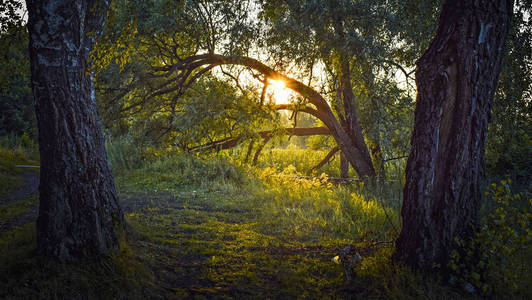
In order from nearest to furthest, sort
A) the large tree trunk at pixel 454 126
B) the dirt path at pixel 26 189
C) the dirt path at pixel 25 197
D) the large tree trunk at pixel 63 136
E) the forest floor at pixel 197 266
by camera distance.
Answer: the forest floor at pixel 197 266, the large tree trunk at pixel 63 136, the large tree trunk at pixel 454 126, the dirt path at pixel 25 197, the dirt path at pixel 26 189

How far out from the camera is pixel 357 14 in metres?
7.51

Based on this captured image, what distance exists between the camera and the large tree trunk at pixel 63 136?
2828 mm

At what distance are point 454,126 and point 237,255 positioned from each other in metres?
2.99

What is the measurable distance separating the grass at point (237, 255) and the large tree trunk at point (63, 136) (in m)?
0.23

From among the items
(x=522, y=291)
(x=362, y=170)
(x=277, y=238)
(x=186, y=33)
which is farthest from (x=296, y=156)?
(x=522, y=291)

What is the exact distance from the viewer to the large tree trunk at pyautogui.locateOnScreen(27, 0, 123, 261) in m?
2.83

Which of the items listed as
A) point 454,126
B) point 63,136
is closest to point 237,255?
point 63,136

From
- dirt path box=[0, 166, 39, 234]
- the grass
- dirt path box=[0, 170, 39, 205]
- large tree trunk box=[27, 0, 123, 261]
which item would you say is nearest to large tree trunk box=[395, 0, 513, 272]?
the grass

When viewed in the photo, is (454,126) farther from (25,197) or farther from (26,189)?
(26,189)

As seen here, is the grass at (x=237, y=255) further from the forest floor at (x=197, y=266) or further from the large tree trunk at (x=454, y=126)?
the large tree trunk at (x=454, y=126)

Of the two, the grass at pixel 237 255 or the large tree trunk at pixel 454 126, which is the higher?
the large tree trunk at pixel 454 126

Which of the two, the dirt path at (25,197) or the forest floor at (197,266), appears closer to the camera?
the forest floor at (197,266)

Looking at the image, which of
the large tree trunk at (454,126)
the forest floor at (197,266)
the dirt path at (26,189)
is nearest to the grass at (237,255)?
the forest floor at (197,266)

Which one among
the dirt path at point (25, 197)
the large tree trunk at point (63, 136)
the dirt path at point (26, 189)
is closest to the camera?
the large tree trunk at point (63, 136)
